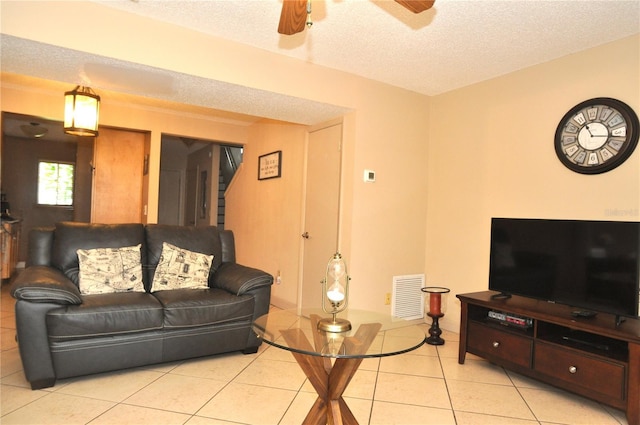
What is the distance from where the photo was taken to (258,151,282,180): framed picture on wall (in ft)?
16.3

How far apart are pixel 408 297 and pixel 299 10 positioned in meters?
3.06

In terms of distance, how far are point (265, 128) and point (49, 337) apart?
3.65 m

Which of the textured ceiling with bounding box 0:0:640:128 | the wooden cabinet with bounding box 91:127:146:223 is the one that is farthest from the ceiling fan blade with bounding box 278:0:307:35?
the wooden cabinet with bounding box 91:127:146:223

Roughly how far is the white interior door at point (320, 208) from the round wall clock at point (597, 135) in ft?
6.19

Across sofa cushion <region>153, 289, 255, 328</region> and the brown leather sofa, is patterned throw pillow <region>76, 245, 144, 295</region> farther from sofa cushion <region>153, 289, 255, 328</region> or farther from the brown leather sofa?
sofa cushion <region>153, 289, 255, 328</region>

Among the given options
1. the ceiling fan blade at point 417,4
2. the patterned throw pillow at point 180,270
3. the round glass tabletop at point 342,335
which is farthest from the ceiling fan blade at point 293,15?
the patterned throw pillow at point 180,270

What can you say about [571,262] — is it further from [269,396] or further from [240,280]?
[240,280]

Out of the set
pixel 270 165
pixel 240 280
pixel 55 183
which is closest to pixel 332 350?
pixel 240 280

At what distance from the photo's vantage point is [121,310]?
8.43ft

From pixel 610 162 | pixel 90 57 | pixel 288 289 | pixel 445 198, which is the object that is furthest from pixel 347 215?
pixel 90 57

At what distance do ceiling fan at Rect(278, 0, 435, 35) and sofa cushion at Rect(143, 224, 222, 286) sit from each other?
211cm

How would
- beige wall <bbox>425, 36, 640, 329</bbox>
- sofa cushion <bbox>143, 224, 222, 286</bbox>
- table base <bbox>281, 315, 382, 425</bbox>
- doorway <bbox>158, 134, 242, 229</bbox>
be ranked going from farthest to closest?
doorway <bbox>158, 134, 242, 229</bbox>
sofa cushion <bbox>143, 224, 222, 286</bbox>
beige wall <bbox>425, 36, 640, 329</bbox>
table base <bbox>281, 315, 382, 425</bbox>

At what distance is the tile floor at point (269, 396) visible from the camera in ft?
7.00

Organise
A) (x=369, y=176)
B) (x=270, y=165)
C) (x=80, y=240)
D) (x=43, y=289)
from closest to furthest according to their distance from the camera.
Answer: (x=43, y=289)
(x=80, y=240)
(x=369, y=176)
(x=270, y=165)
